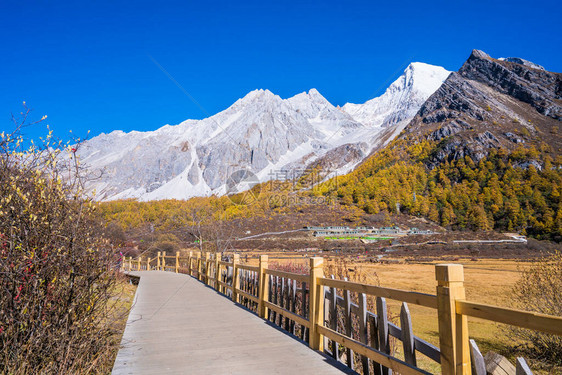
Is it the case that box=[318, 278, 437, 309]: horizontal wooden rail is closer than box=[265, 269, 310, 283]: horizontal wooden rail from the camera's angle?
Yes

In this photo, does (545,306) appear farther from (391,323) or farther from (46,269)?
(46,269)

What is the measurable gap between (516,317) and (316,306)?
3036mm

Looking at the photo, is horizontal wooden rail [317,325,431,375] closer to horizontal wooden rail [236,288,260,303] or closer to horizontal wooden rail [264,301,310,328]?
horizontal wooden rail [264,301,310,328]

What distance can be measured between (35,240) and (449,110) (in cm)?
15532

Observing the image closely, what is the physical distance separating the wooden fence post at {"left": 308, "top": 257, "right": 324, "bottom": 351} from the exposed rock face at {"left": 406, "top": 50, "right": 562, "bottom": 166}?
119 m

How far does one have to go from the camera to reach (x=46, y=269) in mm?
3568

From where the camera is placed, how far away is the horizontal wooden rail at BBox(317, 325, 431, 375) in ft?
10.6

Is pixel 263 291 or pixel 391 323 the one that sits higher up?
pixel 391 323

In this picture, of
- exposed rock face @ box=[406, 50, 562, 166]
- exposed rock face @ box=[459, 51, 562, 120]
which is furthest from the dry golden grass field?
exposed rock face @ box=[459, 51, 562, 120]

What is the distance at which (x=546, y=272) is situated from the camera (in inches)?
341

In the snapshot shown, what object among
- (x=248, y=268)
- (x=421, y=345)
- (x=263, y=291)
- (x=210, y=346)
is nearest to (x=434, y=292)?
(x=248, y=268)

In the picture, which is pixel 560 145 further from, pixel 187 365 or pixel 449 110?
pixel 187 365

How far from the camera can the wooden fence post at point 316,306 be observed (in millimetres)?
5012

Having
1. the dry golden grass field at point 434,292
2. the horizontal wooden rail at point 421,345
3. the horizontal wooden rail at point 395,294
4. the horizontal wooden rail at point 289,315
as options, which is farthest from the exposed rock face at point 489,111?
the horizontal wooden rail at point 421,345
